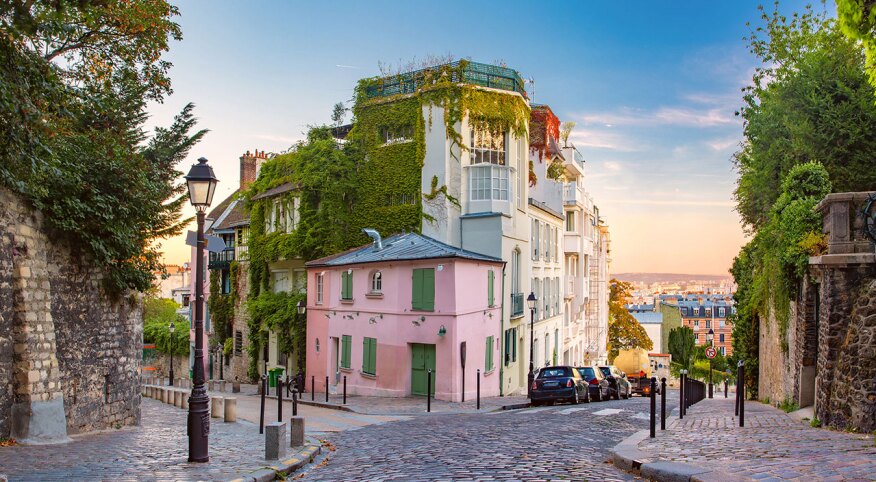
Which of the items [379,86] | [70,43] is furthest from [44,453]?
[379,86]

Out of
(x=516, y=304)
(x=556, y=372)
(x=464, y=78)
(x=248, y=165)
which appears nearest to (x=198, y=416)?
(x=556, y=372)

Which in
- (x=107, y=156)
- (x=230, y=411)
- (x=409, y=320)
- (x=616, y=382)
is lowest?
(x=616, y=382)

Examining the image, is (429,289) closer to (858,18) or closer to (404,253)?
(404,253)

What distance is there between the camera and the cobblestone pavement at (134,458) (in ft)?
29.5

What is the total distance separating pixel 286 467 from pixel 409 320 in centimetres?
1533

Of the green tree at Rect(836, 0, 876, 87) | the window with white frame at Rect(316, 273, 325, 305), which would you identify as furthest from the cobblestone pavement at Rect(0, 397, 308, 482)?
the window with white frame at Rect(316, 273, 325, 305)

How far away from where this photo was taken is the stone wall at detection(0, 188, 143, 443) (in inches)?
476

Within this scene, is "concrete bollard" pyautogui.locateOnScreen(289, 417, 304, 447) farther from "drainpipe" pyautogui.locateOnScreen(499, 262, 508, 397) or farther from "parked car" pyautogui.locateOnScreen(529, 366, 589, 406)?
"drainpipe" pyautogui.locateOnScreen(499, 262, 508, 397)

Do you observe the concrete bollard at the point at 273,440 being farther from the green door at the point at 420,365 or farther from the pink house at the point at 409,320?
the green door at the point at 420,365

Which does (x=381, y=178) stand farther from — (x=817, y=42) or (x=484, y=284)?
(x=817, y=42)

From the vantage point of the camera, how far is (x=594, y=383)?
80.1 feet

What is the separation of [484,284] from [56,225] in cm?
1639

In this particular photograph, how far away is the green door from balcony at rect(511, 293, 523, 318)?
24.5 feet

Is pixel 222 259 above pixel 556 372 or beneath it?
above
